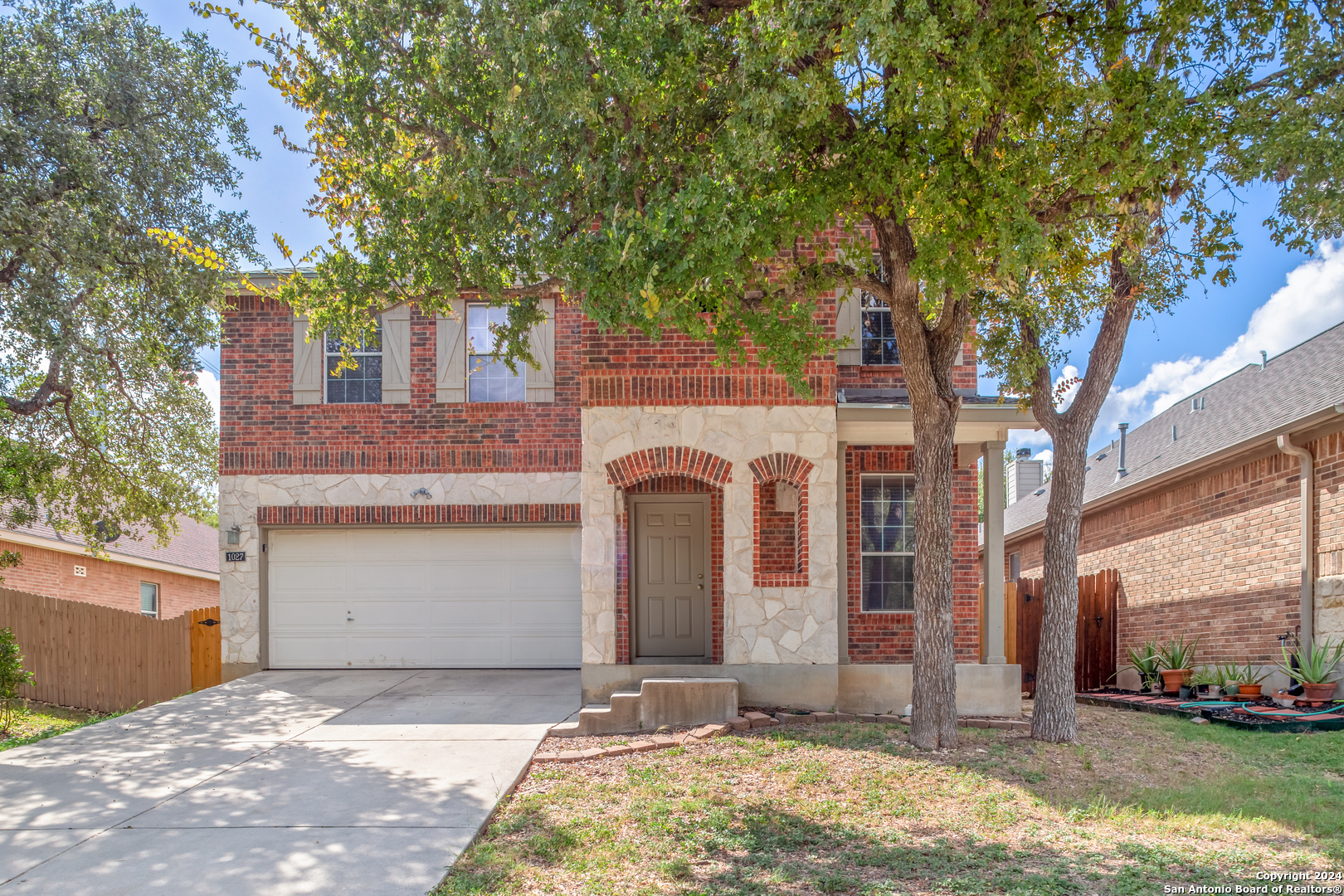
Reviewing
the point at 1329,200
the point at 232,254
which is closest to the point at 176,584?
the point at 232,254

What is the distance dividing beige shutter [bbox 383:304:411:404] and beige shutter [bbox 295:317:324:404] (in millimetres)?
922

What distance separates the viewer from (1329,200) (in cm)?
603

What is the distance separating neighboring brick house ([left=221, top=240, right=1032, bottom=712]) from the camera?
949 centimetres

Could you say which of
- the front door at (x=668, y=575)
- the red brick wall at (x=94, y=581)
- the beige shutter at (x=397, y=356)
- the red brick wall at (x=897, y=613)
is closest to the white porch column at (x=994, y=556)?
the red brick wall at (x=897, y=613)

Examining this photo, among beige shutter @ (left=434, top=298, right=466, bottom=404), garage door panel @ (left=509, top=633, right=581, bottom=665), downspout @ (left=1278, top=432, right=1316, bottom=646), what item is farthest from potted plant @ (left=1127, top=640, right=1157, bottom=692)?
beige shutter @ (left=434, top=298, right=466, bottom=404)

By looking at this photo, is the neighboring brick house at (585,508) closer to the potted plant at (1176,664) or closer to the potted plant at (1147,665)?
the potted plant at (1176,664)

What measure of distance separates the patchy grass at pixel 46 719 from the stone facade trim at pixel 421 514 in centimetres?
334

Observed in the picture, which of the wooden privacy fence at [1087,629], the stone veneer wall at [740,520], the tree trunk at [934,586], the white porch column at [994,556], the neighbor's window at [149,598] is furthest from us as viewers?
the neighbor's window at [149,598]

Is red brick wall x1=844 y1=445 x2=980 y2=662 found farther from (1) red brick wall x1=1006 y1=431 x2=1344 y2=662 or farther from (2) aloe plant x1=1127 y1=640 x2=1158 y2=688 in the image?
(1) red brick wall x1=1006 y1=431 x2=1344 y2=662

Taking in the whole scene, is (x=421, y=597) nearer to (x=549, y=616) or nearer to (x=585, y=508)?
(x=549, y=616)

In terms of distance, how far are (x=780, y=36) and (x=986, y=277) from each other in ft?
11.6

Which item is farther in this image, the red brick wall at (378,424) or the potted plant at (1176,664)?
the red brick wall at (378,424)

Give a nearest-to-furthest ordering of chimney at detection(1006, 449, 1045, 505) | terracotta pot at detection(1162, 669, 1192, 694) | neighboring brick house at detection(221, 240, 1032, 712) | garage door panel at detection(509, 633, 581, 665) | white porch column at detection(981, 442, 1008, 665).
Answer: neighboring brick house at detection(221, 240, 1032, 712), white porch column at detection(981, 442, 1008, 665), terracotta pot at detection(1162, 669, 1192, 694), garage door panel at detection(509, 633, 581, 665), chimney at detection(1006, 449, 1045, 505)

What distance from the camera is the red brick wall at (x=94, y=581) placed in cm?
1647
